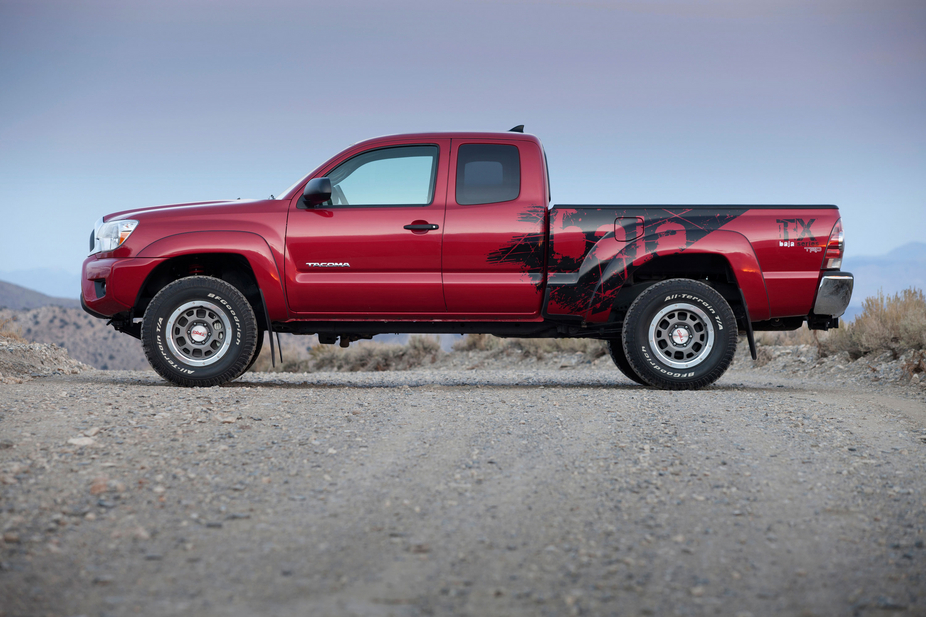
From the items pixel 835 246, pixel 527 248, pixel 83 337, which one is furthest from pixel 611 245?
pixel 83 337

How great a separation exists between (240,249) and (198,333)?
2.87 feet

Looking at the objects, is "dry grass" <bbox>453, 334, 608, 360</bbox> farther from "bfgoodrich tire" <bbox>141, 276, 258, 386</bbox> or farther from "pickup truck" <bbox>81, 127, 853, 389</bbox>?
"bfgoodrich tire" <bbox>141, 276, 258, 386</bbox>

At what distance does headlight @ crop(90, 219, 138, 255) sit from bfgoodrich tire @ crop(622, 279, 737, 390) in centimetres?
467

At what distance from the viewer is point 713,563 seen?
276 cm

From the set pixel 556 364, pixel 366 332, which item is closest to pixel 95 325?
pixel 556 364

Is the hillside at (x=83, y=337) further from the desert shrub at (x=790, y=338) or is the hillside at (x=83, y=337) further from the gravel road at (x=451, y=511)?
the gravel road at (x=451, y=511)

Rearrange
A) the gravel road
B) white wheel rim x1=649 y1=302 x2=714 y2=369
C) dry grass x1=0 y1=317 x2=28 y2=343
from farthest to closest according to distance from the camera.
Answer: dry grass x1=0 y1=317 x2=28 y2=343
white wheel rim x1=649 y1=302 x2=714 y2=369
the gravel road

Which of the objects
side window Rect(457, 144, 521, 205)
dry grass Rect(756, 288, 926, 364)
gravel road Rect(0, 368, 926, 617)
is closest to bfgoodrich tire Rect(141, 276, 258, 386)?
gravel road Rect(0, 368, 926, 617)

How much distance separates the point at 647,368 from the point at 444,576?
14.9ft

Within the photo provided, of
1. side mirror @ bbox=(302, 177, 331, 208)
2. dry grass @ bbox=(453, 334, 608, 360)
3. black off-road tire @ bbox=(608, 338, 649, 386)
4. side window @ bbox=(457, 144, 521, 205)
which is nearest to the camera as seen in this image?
side mirror @ bbox=(302, 177, 331, 208)

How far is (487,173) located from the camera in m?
6.69

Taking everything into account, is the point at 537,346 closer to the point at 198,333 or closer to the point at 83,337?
the point at 198,333

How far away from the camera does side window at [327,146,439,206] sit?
6.68 metres

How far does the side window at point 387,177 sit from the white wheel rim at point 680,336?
2.44 metres
